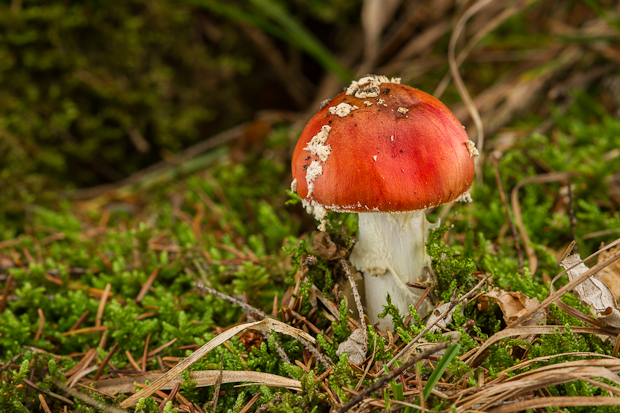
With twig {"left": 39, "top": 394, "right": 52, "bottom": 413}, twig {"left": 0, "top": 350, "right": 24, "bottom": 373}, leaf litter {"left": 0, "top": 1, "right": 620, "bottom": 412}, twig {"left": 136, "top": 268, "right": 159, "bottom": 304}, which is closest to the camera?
leaf litter {"left": 0, "top": 1, "right": 620, "bottom": 412}

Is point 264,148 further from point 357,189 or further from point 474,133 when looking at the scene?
point 357,189

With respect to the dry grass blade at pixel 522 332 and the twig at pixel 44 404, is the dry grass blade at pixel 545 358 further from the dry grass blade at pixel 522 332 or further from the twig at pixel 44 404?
the twig at pixel 44 404

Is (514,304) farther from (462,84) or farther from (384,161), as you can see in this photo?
(462,84)

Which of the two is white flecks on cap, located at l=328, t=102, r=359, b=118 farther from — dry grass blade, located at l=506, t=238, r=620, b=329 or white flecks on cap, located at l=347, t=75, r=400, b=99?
dry grass blade, located at l=506, t=238, r=620, b=329

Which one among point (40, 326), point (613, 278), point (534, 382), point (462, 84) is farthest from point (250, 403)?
point (462, 84)

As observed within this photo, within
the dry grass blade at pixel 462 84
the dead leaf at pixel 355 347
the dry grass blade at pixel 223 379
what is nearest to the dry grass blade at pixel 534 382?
the dead leaf at pixel 355 347

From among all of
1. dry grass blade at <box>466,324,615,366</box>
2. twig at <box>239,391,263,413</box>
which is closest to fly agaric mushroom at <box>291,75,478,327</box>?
dry grass blade at <box>466,324,615,366</box>

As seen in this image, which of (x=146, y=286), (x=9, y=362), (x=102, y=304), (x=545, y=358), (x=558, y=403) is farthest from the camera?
(x=146, y=286)
